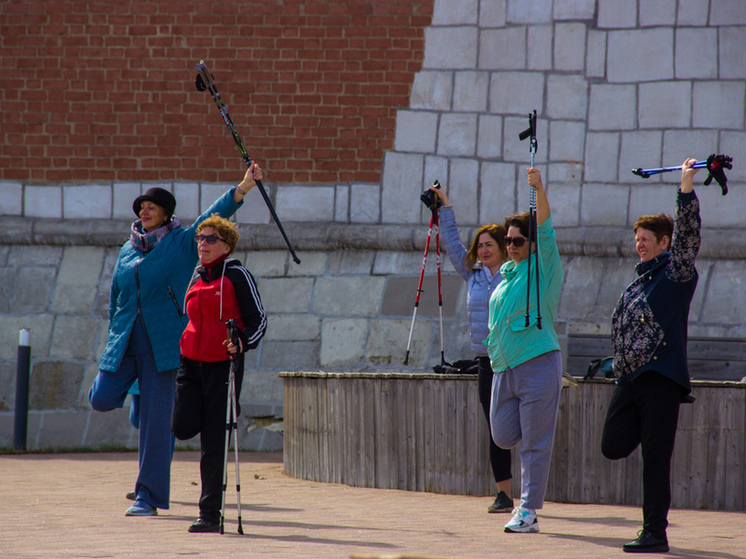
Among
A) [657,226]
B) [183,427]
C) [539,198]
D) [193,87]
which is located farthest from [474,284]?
[193,87]

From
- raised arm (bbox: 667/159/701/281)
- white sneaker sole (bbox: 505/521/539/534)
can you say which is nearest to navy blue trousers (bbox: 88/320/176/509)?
white sneaker sole (bbox: 505/521/539/534)

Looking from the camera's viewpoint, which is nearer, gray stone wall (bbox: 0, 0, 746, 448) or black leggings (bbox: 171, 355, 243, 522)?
black leggings (bbox: 171, 355, 243, 522)

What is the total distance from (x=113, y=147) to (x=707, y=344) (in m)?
6.66

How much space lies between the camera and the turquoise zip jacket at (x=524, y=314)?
518 centimetres

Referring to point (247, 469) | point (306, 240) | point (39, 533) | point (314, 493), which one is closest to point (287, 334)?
point (306, 240)

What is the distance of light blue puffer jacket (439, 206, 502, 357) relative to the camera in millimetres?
6195

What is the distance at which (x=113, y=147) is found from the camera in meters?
11.0

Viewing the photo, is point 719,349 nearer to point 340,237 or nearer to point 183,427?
point 340,237

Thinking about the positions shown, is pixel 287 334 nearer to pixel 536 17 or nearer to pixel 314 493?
pixel 314 493

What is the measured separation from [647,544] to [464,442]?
236 centimetres

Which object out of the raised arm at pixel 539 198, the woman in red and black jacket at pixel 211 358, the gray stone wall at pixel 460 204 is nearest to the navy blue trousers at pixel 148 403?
the woman in red and black jacket at pixel 211 358

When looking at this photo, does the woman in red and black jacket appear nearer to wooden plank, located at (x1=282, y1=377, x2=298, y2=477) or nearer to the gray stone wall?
wooden plank, located at (x1=282, y1=377, x2=298, y2=477)

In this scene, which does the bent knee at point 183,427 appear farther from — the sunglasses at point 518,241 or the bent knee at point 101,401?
the sunglasses at point 518,241

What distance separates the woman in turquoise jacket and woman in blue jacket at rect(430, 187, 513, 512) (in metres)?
0.67
